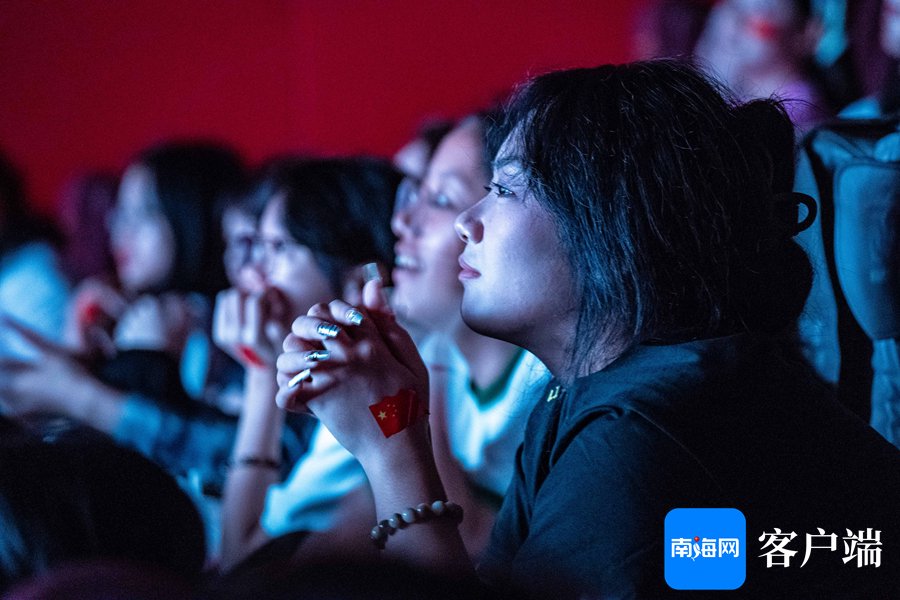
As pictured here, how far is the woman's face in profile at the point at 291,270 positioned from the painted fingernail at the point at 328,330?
1.62 feet

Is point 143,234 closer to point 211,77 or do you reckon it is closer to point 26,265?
point 26,265

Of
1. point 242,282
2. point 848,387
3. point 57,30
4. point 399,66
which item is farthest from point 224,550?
point 57,30

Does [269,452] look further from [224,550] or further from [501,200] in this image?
[501,200]

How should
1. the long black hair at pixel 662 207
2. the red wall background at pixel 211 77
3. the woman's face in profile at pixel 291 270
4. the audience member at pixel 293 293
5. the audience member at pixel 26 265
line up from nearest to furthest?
the long black hair at pixel 662 207 < the audience member at pixel 293 293 < the woman's face in profile at pixel 291 270 < the audience member at pixel 26 265 < the red wall background at pixel 211 77

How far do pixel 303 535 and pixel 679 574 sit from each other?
56cm

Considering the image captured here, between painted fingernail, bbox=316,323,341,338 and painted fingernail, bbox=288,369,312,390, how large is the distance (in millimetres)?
32

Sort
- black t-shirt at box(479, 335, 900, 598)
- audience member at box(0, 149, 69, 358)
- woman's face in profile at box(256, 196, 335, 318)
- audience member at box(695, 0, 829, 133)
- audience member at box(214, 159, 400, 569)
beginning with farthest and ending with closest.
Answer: audience member at box(0, 149, 69, 358) → audience member at box(695, 0, 829, 133) → woman's face in profile at box(256, 196, 335, 318) → audience member at box(214, 159, 400, 569) → black t-shirt at box(479, 335, 900, 598)

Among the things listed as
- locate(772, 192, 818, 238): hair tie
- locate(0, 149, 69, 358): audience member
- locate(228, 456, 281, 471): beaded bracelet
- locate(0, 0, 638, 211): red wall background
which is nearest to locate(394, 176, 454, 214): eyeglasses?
locate(228, 456, 281, 471): beaded bracelet

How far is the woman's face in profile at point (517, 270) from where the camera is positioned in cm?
71

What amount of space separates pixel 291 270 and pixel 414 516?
24.2 inches

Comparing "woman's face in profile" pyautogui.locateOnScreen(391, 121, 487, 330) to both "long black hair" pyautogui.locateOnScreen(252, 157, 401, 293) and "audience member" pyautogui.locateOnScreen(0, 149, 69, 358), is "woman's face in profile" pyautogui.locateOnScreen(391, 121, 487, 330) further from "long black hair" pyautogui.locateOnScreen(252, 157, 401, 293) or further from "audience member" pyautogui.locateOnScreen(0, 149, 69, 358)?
"audience member" pyautogui.locateOnScreen(0, 149, 69, 358)

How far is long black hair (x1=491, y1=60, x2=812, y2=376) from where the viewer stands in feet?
2.23

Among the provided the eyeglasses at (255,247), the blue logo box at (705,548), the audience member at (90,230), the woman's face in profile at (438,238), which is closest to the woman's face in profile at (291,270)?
the eyeglasses at (255,247)

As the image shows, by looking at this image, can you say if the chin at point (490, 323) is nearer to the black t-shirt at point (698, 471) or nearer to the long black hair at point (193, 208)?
the black t-shirt at point (698, 471)
